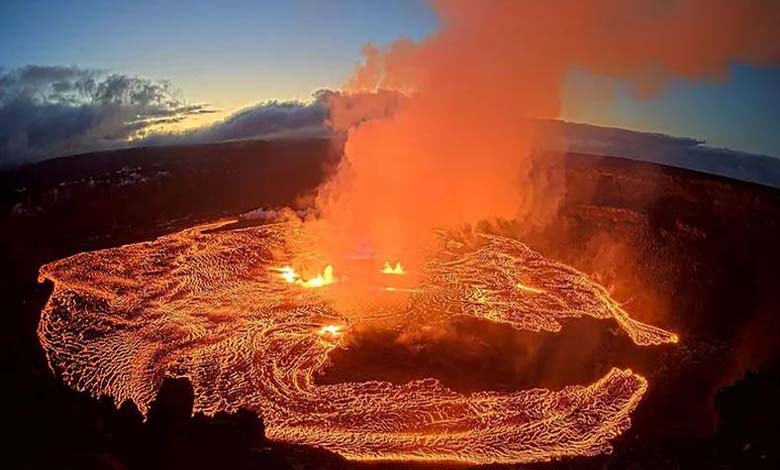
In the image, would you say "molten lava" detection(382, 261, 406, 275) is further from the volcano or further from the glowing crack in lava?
the volcano

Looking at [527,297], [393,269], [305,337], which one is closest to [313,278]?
[393,269]

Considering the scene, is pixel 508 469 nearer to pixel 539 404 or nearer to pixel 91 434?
pixel 539 404

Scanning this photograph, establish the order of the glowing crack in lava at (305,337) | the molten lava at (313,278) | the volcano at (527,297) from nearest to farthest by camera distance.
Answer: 1. the glowing crack in lava at (305,337)
2. the volcano at (527,297)
3. the molten lava at (313,278)

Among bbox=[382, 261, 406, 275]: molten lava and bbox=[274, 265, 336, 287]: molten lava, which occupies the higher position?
bbox=[382, 261, 406, 275]: molten lava

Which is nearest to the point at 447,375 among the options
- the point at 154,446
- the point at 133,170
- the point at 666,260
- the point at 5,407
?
the point at 154,446

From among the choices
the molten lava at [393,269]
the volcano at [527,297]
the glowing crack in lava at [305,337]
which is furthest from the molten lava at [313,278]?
the molten lava at [393,269]

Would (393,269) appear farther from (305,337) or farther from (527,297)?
(305,337)

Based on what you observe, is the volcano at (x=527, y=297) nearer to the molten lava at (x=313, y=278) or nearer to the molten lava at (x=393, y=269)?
the molten lava at (x=313, y=278)

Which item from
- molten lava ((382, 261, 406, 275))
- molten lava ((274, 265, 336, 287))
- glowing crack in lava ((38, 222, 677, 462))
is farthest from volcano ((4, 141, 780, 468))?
molten lava ((382, 261, 406, 275))
